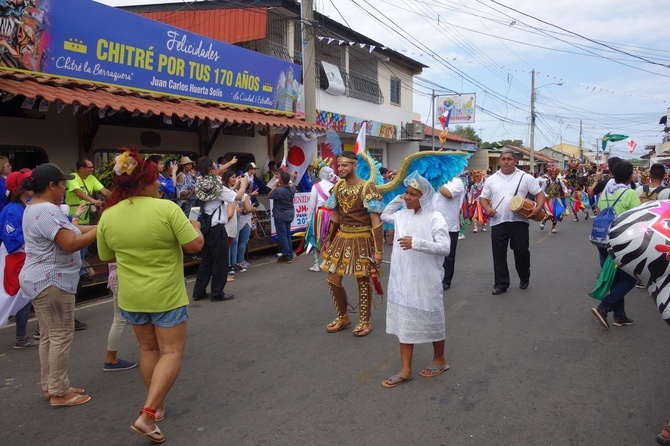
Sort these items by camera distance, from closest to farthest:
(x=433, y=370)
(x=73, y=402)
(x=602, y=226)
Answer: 1. (x=73, y=402)
2. (x=433, y=370)
3. (x=602, y=226)

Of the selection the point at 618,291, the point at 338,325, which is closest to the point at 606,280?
the point at 618,291

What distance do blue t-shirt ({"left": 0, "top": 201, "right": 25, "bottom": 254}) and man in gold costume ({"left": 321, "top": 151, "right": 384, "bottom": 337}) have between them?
2815mm

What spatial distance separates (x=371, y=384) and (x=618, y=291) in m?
2.73

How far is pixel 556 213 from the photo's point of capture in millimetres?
13516

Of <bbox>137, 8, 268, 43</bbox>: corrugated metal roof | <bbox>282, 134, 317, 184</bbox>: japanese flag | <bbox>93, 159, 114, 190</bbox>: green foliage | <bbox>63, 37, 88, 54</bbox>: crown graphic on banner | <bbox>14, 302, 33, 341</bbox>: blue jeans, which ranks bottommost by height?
<bbox>14, 302, 33, 341</bbox>: blue jeans

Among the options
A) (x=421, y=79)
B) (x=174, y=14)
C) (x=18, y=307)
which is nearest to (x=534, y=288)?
(x=18, y=307)

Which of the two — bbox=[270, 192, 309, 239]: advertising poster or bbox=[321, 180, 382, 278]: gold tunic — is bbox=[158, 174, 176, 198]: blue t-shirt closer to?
bbox=[270, 192, 309, 239]: advertising poster

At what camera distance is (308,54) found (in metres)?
11.8

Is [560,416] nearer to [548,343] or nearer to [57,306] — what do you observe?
[548,343]

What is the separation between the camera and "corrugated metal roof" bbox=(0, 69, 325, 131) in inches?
282

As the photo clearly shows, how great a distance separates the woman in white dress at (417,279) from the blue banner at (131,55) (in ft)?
22.9

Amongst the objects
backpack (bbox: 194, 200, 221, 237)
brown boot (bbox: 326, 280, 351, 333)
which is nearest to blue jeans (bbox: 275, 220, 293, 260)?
backpack (bbox: 194, 200, 221, 237)

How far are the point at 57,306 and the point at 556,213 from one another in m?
12.8

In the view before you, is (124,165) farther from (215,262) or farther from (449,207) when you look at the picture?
(449,207)
